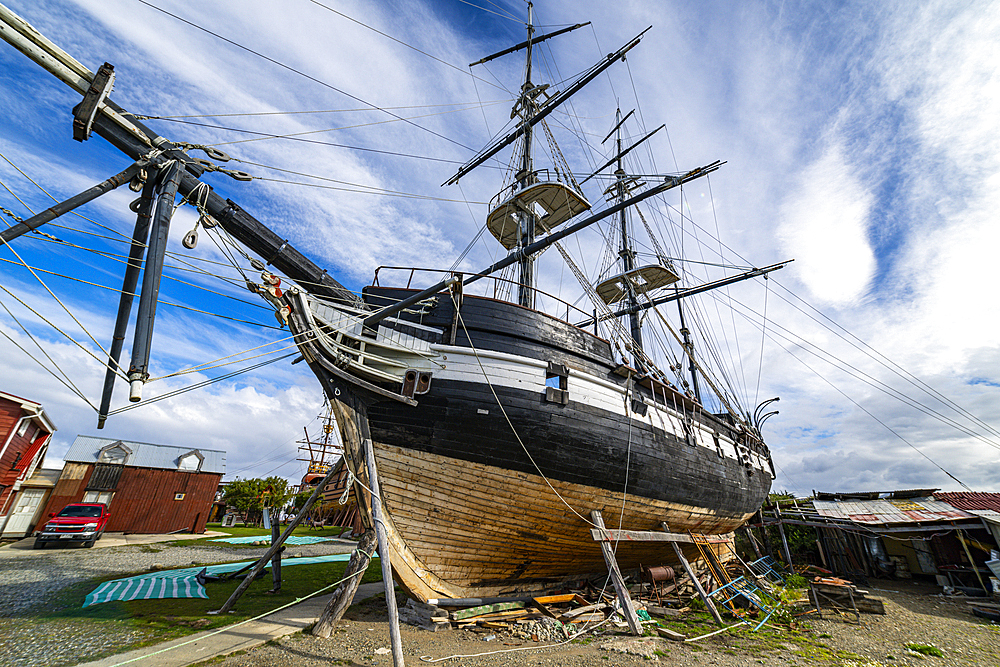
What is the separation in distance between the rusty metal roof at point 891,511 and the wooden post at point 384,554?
19.3 meters

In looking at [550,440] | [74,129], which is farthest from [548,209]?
[74,129]

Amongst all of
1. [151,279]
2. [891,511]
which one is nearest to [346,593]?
[151,279]

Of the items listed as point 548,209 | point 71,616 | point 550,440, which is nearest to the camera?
point 71,616

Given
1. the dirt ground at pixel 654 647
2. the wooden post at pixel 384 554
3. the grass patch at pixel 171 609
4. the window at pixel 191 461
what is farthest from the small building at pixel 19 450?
the wooden post at pixel 384 554

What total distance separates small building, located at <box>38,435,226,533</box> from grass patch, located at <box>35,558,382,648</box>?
1755 centimetres

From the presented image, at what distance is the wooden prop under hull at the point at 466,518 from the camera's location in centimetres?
709

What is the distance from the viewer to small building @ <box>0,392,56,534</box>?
17.4m

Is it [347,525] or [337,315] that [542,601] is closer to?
[337,315]

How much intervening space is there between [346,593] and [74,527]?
56.9 ft

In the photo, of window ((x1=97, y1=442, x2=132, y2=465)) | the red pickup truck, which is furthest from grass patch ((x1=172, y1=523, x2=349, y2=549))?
window ((x1=97, y1=442, x2=132, y2=465))

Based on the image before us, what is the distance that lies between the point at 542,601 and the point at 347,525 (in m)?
28.5

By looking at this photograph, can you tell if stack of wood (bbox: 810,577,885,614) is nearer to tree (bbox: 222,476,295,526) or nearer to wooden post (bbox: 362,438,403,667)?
wooden post (bbox: 362,438,403,667)

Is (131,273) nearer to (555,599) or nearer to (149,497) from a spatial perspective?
(555,599)

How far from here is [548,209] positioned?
1667cm
